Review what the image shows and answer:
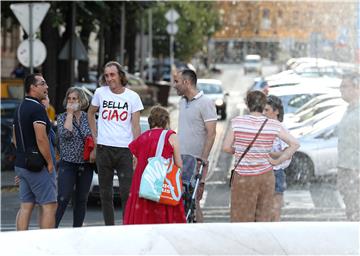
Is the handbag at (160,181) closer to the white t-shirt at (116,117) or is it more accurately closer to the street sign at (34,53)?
the white t-shirt at (116,117)

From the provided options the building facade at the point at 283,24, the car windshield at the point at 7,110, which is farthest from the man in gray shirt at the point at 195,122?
the building facade at the point at 283,24

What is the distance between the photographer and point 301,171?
17.8 metres

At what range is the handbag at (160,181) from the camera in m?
9.16

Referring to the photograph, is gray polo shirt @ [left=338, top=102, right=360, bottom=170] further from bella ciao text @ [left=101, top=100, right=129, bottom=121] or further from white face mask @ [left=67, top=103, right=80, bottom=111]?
white face mask @ [left=67, top=103, right=80, bottom=111]

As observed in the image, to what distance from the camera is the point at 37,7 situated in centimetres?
1808

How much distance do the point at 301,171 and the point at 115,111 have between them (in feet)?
25.9

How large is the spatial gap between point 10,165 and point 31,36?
2.61 m

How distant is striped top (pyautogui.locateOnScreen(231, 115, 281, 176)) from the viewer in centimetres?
946

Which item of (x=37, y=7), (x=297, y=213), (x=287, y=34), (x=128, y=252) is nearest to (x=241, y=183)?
(x=128, y=252)

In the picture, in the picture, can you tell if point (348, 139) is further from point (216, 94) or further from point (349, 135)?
point (216, 94)

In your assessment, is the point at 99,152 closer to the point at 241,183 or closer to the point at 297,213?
the point at 241,183

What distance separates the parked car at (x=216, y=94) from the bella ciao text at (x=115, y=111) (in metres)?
25.5

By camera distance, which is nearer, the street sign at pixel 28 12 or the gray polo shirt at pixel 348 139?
the gray polo shirt at pixel 348 139

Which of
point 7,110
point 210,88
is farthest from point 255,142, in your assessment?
point 210,88
